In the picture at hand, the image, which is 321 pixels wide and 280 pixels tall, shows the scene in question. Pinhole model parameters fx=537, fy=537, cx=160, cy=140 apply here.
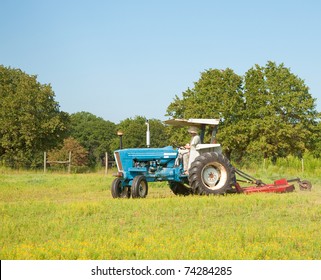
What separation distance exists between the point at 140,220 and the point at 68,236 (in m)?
1.81

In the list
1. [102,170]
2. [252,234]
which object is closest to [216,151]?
[252,234]

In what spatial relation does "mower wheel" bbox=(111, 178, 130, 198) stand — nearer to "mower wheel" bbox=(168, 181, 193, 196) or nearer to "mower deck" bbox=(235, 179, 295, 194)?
"mower wheel" bbox=(168, 181, 193, 196)

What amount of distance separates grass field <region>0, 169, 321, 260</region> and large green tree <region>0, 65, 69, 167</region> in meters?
32.0

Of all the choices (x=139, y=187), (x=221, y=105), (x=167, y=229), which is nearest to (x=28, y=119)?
(x=221, y=105)

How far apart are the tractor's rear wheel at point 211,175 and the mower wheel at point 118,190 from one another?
1.83 metres

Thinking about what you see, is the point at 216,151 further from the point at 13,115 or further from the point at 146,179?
the point at 13,115

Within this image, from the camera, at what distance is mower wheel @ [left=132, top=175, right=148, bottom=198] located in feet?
45.5

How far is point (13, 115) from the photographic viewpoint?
43.8 metres

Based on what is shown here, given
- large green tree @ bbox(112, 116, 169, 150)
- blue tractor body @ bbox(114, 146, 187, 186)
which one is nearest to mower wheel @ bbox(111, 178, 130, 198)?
blue tractor body @ bbox(114, 146, 187, 186)

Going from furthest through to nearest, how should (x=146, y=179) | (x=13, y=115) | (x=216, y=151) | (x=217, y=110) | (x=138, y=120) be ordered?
(x=138, y=120)
(x=217, y=110)
(x=13, y=115)
(x=216, y=151)
(x=146, y=179)

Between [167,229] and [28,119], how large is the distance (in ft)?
119

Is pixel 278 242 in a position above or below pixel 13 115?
below

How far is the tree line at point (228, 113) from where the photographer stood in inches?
1737

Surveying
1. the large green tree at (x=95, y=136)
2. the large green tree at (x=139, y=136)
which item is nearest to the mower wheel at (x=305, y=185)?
the large green tree at (x=139, y=136)
